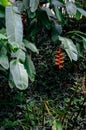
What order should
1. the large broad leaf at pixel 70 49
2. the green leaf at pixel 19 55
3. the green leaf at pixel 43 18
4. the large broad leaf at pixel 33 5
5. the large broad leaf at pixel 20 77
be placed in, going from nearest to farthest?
the large broad leaf at pixel 20 77 < the green leaf at pixel 19 55 < the large broad leaf at pixel 33 5 < the large broad leaf at pixel 70 49 < the green leaf at pixel 43 18

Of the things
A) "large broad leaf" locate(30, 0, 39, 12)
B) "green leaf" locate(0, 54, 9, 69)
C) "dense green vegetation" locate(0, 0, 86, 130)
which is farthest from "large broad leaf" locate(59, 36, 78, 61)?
"green leaf" locate(0, 54, 9, 69)

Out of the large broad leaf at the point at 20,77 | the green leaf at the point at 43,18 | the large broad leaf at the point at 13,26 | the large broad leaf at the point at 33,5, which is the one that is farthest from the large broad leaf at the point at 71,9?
the large broad leaf at the point at 20,77

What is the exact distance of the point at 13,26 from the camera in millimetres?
1272

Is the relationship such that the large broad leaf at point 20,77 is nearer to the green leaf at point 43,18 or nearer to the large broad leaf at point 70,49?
the large broad leaf at point 70,49

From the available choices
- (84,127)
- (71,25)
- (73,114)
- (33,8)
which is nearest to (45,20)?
(33,8)

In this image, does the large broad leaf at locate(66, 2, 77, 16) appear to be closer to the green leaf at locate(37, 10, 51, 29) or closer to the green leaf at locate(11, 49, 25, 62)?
the green leaf at locate(37, 10, 51, 29)

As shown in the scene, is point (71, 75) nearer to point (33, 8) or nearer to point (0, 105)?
point (0, 105)

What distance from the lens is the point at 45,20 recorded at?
1.80 metres

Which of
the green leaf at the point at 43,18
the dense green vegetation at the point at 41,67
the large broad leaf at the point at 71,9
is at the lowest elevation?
the dense green vegetation at the point at 41,67

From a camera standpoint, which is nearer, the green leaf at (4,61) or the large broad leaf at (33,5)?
the green leaf at (4,61)

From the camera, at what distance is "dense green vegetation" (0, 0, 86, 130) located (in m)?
1.34

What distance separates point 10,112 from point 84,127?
19.6 inches

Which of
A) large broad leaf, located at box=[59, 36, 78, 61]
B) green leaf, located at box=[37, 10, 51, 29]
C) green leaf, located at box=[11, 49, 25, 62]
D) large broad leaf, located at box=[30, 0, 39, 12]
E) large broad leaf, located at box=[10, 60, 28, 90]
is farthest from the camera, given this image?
green leaf, located at box=[37, 10, 51, 29]

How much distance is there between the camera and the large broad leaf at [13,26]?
126 cm
